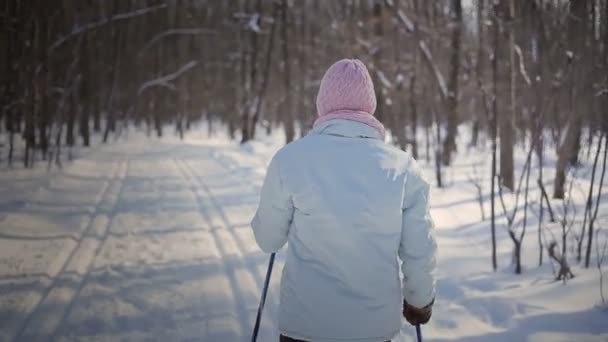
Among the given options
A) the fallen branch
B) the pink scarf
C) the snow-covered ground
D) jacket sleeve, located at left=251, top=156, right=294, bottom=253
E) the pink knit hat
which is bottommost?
the snow-covered ground

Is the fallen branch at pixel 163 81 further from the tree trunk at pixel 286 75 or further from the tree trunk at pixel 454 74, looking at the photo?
the tree trunk at pixel 454 74

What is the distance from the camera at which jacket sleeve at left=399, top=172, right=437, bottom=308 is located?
1.90 m

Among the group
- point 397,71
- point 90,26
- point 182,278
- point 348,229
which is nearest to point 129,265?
point 182,278

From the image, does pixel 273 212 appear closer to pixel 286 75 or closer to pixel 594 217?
pixel 594 217

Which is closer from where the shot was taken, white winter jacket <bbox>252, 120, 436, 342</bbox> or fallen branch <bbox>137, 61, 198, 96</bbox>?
white winter jacket <bbox>252, 120, 436, 342</bbox>

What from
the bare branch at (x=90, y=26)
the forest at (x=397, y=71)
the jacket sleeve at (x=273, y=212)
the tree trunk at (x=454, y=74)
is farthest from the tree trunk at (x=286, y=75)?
the jacket sleeve at (x=273, y=212)

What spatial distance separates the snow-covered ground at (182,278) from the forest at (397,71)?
2.19ft

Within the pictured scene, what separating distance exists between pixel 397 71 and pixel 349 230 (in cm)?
1523

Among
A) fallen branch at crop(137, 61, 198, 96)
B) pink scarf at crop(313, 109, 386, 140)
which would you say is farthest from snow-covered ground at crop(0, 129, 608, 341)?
fallen branch at crop(137, 61, 198, 96)

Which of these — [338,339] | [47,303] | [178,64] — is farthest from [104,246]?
[178,64]

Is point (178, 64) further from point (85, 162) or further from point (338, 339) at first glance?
point (338, 339)

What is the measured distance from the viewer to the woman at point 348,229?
1.82 metres

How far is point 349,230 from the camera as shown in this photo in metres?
1.83

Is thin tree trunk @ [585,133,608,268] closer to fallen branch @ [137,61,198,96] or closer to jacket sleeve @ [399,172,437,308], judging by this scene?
jacket sleeve @ [399,172,437,308]
